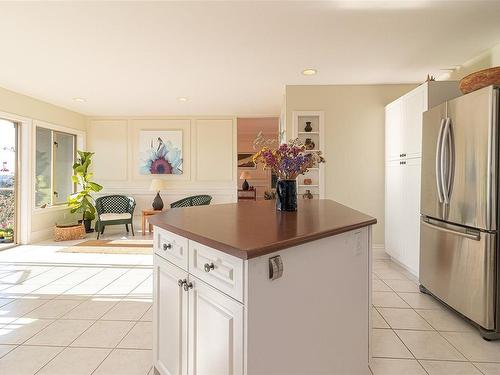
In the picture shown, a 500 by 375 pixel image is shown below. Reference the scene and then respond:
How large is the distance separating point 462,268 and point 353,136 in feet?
8.19

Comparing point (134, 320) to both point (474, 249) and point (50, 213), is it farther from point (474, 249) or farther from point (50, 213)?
point (50, 213)

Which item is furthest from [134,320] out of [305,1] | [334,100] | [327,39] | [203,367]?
[334,100]

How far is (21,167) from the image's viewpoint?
17.1 feet

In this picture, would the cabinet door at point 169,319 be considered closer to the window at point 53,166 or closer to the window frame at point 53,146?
the window frame at point 53,146

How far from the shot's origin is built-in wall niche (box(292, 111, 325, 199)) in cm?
453

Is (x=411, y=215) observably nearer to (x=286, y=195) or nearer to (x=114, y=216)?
(x=286, y=195)

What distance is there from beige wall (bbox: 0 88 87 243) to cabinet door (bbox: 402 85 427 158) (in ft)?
18.4

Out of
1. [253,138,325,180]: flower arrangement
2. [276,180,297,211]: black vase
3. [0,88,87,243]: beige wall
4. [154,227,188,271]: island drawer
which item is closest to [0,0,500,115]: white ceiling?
[0,88,87,243]: beige wall

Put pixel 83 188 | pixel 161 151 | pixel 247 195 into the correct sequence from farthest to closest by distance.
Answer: pixel 247 195 < pixel 161 151 < pixel 83 188

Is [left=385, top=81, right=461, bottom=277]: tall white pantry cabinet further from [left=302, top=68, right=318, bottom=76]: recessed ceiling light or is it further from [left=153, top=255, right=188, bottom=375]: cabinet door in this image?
[left=153, top=255, right=188, bottom=375]: cabinet door

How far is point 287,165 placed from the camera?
2008 mm

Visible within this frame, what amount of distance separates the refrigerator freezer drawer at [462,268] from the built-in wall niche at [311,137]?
1.76 meters

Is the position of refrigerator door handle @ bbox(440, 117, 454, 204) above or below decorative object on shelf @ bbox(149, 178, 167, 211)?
above

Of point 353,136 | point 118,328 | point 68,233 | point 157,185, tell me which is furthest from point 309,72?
point 68,233
